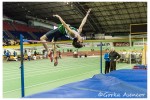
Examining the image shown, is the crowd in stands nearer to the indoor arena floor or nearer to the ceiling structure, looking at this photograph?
the ceiling structure

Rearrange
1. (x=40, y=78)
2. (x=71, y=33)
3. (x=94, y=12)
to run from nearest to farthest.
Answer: (x=71, y=33)
(x=40, y=78)
(x=94, y=12)

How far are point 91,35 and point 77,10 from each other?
8156 mm

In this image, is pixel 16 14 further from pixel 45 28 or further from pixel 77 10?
pixel 77 10

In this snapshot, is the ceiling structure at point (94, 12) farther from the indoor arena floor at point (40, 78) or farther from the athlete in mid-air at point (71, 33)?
the athlete in mid-air at point (71, 33)

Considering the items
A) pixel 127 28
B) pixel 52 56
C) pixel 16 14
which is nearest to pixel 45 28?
pixel 16 14

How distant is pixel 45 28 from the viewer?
1563 inches

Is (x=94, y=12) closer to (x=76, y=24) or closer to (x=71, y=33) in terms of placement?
(x=76, y=24)

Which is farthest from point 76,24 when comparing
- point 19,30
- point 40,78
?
point 40,78

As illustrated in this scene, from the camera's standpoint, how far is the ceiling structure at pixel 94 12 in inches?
1238

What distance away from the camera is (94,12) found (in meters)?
33.6

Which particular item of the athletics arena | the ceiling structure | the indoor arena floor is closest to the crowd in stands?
the athletics arena

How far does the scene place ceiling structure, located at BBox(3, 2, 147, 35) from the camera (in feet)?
103

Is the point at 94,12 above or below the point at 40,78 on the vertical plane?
above

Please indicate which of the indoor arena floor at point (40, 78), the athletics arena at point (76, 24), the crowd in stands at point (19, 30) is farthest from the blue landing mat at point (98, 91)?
the crowd in stands at point (19, 30)
